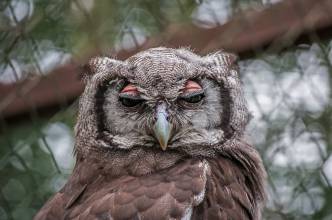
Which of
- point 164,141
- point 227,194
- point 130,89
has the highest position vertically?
point 130,89

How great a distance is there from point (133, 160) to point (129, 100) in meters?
0.14

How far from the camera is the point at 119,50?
304 centimetres

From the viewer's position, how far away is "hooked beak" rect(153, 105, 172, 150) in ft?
7.93

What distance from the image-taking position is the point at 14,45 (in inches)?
129

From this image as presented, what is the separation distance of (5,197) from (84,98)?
0.84 meters

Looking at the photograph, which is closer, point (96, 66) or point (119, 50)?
A: point (96, 66)

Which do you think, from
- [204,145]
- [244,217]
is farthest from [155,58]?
[244,217]

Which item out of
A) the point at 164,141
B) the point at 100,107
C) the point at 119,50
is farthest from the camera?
the point at 119,50

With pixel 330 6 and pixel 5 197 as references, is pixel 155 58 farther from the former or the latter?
pixel 5 197

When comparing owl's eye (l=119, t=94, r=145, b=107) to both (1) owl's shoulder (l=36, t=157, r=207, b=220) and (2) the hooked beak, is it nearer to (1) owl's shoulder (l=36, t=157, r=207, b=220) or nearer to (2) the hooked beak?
(2) the hooked beak

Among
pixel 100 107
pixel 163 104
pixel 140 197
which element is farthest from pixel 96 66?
pixel 140 197

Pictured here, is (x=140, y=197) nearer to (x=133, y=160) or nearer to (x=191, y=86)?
(x=133, y=160)

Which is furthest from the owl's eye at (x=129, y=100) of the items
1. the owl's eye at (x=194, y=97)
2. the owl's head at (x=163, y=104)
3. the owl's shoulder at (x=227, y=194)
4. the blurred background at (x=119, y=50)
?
the blurred background at (x=119, y=50)

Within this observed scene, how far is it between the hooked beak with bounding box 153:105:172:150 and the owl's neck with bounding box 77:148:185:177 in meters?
0.05
